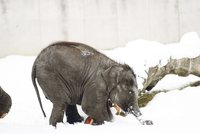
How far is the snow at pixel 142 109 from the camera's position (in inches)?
239

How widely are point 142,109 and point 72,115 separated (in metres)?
1.36

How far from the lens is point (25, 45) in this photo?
10.5 m

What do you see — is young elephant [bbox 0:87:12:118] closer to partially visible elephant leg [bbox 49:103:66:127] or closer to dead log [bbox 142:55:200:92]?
partially visible elephant leg [bbox 49:103:66:127]

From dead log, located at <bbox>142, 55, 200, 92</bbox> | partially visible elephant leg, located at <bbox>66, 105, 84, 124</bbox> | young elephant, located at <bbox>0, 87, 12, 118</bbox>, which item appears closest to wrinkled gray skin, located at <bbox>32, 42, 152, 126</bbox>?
partially visible elephant leg, located at <bbox>66, 105, 84, 124</bbox>

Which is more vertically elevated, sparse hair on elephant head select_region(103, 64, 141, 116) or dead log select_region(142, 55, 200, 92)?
sparse hair on elephant head select_region(103, 64, 141, 116)

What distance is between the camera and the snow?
607cm

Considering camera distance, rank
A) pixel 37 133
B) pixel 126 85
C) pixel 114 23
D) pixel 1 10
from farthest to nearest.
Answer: pixel 114 23 → pixel 1 10 → pixel 126 85 → pixel 37 133

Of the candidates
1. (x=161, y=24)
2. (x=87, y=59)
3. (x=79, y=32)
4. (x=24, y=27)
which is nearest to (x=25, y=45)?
(x=24, y=27)

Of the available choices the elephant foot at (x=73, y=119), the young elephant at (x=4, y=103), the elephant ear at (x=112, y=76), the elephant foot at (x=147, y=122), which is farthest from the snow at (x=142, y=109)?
the elephant ear at (x=112, y=76)

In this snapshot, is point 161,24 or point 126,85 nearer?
point 126,85

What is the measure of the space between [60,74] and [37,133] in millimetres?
963

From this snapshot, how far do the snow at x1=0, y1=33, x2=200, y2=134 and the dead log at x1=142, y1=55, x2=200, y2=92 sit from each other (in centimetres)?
10

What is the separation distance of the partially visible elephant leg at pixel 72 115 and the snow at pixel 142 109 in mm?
367

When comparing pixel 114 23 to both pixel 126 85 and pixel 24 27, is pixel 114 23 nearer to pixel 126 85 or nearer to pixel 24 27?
pixel 24 27
